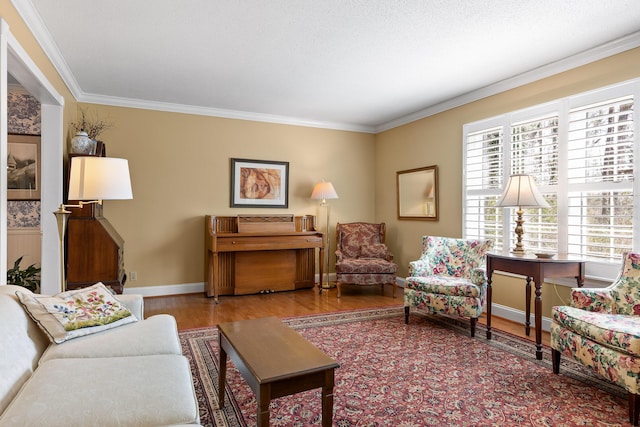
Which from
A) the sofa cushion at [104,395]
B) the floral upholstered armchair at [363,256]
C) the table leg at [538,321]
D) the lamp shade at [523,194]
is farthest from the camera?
the floral upholstered armchair at [363,256]

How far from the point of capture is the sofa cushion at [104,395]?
1200 millimetres

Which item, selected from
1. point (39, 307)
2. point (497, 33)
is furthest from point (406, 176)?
point (39, 307)

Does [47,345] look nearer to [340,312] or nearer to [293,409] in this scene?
[293,409]

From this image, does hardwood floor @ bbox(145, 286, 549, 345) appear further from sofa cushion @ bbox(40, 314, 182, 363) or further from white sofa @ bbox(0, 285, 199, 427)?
white sofa @ bbox(0, 285, 199, 427)

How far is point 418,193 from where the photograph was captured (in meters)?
5.04

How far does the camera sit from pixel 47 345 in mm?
1872

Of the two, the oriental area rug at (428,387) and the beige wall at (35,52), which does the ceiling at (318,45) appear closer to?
the beige wall at (35,52)

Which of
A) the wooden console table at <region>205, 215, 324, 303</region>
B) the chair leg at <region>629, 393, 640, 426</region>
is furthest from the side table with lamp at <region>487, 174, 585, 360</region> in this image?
the wooden console table at <region>205, 215, 324, 303</region>

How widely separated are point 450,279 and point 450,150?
1726 mm

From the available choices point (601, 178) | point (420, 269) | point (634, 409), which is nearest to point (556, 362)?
point (634, 409)

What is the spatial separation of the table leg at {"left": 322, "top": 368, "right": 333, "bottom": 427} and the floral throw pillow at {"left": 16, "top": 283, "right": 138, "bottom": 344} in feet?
4.19

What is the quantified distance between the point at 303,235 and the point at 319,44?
8.43 feet

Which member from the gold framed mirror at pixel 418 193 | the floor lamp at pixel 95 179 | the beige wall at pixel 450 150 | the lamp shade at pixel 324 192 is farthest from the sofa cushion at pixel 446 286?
the floor lamp at pixel 95 179

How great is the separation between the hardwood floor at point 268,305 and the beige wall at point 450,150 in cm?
49
